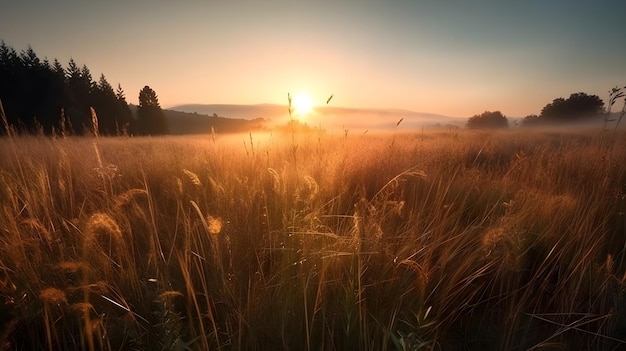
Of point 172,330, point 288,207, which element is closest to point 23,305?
point 172,330

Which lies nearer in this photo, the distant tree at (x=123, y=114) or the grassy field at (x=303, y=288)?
the grassy field at (x=303, y=288)

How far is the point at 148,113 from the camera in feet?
99.9

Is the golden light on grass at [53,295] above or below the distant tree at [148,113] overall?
below

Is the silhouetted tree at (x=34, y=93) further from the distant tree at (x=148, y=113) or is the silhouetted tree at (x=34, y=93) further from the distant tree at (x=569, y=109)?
the distant tree at (x=569, y=109)

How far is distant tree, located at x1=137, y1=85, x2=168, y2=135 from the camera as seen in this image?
1180 inches

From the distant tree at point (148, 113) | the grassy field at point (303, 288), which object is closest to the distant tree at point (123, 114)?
the distant tree at point (148, 113)

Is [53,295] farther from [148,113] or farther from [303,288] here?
[148,113]

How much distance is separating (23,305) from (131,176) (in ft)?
8.73

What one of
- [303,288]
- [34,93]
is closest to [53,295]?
[303,288]

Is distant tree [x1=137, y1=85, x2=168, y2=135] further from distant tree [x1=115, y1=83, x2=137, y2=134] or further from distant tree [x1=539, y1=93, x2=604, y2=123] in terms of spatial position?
distant tree [x1=539, y1=93, x2=604, y2=123]

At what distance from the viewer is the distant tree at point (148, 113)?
98.3ft

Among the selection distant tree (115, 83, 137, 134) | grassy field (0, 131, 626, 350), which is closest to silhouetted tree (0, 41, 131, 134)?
distant tree (115, 83, 137, 134)

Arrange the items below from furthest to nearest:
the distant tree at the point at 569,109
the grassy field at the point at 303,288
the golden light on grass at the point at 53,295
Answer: the distant tree at the point at 569,109 → the grassy field at the point at 303,288 → the golden light on grass at the point at 53,295

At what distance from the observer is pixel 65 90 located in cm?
2328
